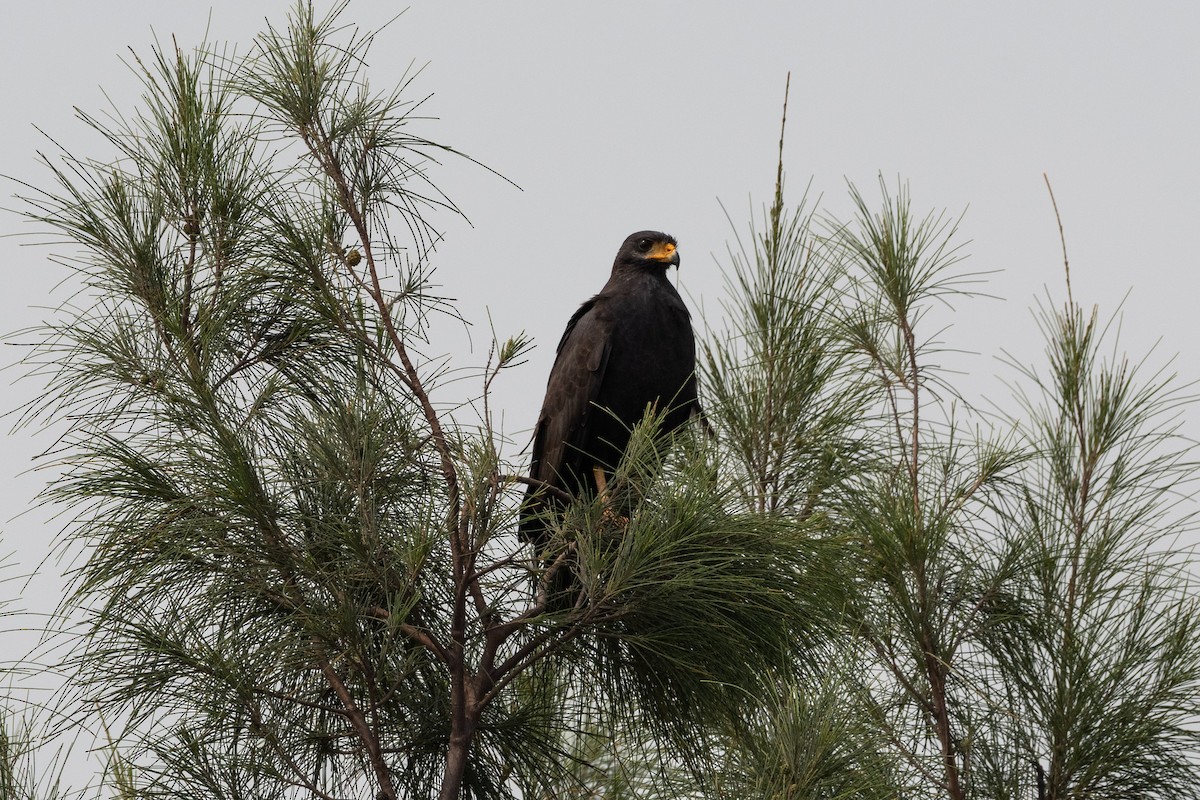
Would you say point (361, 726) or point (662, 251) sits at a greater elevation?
→ point (662, 251)

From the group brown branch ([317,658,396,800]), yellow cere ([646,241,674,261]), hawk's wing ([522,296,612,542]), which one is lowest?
brown branch ([317,658,396,800])

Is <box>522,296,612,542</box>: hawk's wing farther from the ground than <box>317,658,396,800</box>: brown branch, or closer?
farther from the ground

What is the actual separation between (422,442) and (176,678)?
2.10 ft

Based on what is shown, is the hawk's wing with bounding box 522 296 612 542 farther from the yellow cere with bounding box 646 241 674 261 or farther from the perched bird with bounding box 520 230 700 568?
the yellow cere with bounding box 646 241 674 261

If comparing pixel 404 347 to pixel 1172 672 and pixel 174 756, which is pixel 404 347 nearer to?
pixel 174 756

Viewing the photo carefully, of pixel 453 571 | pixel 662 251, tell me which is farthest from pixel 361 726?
pixel 662 251

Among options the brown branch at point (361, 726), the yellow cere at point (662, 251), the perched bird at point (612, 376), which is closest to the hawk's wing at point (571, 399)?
the perched bird at point (612, 376)

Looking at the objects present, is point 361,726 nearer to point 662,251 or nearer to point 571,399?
point 571,399

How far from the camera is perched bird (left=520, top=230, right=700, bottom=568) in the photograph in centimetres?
388

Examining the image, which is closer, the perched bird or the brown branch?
the brown branch

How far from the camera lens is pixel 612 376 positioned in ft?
12.9

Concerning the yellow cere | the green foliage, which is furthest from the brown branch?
the yellow cere

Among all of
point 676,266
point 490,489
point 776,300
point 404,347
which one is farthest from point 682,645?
point 676,266

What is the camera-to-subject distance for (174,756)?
268 centimetres
